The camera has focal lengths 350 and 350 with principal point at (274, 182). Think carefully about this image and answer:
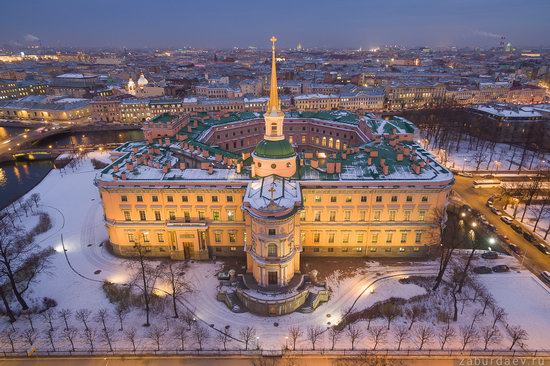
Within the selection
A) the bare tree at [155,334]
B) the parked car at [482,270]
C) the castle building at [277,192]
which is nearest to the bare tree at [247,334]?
the castle building at [277,192]

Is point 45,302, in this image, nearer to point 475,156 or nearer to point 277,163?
point 277,163

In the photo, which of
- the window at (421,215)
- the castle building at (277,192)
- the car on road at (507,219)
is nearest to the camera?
the castle building at (277,192)

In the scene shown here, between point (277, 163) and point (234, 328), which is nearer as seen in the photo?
point (234, 328)


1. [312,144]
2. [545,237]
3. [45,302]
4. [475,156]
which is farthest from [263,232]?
[475,156]

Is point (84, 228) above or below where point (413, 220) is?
below

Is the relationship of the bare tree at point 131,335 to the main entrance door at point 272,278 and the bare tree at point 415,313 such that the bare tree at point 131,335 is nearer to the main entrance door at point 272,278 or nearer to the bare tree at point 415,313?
the main entrance door at point 272,278

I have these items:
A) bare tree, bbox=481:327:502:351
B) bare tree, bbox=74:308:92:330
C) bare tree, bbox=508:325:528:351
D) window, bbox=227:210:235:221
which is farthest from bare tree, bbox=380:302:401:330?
bare tree, bbox=74:308:92:330
